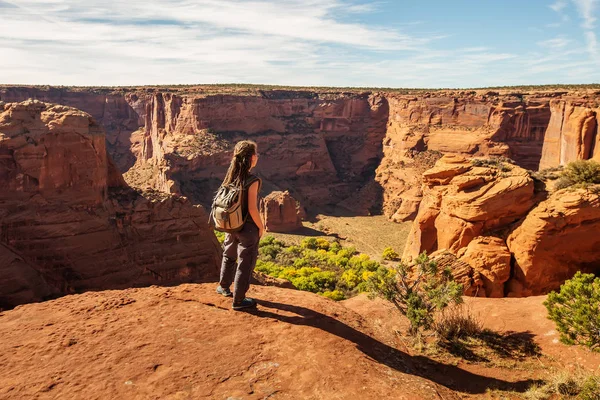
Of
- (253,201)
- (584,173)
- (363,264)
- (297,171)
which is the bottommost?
(363,264)

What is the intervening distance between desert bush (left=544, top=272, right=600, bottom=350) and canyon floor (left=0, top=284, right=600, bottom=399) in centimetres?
30

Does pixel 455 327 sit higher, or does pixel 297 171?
pixel 455 327

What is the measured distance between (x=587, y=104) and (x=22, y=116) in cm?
4398

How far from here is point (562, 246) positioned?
1563 cm

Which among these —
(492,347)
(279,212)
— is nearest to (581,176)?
(492,347)

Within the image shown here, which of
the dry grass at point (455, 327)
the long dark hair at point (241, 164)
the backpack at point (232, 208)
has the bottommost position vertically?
the dry grass at point (455, 327)

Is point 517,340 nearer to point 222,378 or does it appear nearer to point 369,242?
point 222,378

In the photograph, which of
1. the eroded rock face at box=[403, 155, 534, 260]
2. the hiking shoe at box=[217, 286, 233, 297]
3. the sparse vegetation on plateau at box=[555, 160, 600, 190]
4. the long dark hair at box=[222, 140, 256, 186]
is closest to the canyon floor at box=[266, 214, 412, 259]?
the eroded rock face at box=[403, 155, 534, 260]

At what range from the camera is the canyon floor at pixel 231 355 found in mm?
4812

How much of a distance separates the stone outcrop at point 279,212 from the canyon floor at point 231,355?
36.5 meters

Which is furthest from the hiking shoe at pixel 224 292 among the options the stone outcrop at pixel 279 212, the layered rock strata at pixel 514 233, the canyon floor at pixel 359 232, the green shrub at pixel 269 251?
the stone outcrop at pixel 279 212

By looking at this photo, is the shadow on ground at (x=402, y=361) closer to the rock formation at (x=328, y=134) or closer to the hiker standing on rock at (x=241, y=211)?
the hiker standing on rock at (x=241, y=211)

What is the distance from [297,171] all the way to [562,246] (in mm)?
48507

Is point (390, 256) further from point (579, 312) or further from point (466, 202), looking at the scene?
point (579, 312)
